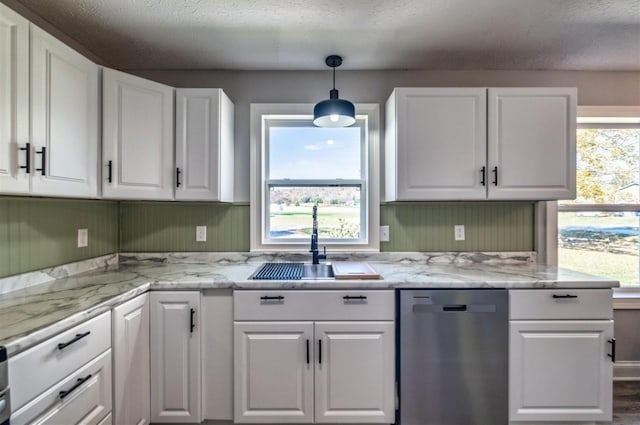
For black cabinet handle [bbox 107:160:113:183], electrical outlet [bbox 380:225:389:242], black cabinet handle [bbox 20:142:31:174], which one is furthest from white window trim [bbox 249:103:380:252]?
black cabinet handle [bbox 20:142:31:174]

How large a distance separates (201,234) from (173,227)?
22 centimetres

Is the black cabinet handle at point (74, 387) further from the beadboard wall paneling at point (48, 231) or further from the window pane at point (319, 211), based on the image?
the window pane at point (319, 211)

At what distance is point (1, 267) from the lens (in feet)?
4.89

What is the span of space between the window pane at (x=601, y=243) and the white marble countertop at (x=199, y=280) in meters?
0.45

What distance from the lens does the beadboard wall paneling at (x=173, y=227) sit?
7.71 ft

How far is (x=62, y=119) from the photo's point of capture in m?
1.47

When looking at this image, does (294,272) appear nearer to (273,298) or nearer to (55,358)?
(273,298)

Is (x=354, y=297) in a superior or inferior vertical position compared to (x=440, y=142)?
inferior

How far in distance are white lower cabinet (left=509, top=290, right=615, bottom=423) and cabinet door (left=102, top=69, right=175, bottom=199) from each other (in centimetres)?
223

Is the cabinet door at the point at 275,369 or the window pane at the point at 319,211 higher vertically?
the window pane at the point at 319,211

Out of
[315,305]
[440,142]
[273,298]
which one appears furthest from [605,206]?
[273,298]

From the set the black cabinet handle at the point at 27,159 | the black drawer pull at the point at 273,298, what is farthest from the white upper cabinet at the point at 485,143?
the black cabinet handle at the point at 27,159

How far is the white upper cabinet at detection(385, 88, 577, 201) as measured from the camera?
2.02 m

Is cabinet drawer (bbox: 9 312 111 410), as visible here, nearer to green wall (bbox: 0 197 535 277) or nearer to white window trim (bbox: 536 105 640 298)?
green wall (bbox: 0 197 535 277)
